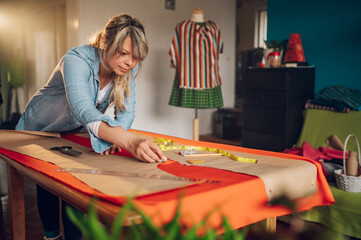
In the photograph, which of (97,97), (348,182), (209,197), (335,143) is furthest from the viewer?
(335,143)

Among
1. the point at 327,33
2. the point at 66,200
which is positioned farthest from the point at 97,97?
the point at 327,33

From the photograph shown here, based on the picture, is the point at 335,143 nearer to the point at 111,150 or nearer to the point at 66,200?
the point at 111,150

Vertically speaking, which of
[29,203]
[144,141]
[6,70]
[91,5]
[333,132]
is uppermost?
[91,5]

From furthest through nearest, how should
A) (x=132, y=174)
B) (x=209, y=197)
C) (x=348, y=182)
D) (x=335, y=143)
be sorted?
(x=335, y=143) → (x=348, y=182) → (x=132, y=174) → (x=209, y=197)

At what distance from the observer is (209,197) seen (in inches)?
33.8

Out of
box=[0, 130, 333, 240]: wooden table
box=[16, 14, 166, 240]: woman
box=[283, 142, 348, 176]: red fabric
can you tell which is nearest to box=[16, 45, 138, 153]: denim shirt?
box=[16, 14, 166, 240]: woman

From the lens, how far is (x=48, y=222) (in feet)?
5.38

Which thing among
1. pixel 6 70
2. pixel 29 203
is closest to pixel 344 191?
pixel 29 203

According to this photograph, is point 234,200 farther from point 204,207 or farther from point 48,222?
point 48,222

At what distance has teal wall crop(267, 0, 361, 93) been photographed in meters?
3.24

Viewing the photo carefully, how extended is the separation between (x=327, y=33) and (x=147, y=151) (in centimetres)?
291

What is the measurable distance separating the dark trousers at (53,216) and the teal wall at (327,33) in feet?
9.27

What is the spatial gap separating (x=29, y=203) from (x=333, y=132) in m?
2.66

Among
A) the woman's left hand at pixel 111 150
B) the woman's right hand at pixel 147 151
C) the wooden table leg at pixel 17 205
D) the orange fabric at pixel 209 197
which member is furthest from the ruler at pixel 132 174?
the wooden table leg at pixel 17 205
